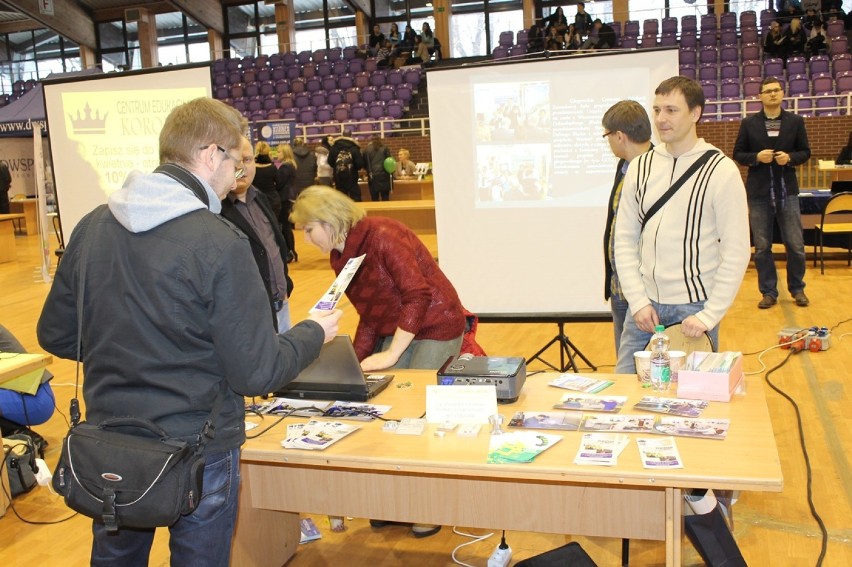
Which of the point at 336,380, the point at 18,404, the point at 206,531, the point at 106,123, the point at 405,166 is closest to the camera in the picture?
the point at 206,531

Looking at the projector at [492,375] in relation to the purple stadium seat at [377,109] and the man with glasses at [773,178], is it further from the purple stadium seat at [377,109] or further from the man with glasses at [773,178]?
the purple stadium seat at [377,109]

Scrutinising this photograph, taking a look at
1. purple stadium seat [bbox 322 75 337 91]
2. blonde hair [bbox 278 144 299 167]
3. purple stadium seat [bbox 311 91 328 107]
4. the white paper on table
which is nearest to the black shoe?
the white paper on table

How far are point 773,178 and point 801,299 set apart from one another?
925mm

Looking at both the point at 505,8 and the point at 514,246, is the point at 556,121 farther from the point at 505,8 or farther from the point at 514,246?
the point at 505,8

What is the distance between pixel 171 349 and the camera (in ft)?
5.22

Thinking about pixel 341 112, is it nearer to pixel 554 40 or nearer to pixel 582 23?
pixel 554 40

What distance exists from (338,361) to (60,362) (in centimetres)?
397

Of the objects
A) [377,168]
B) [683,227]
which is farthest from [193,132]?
[377,168]

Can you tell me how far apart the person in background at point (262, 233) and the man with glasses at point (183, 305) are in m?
1.50

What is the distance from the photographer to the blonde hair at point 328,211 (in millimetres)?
2840

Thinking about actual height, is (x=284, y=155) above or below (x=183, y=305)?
above

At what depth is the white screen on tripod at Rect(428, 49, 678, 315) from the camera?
475 cm

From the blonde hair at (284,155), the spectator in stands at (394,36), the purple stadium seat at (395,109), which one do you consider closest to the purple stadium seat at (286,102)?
the purple stadium seat at (395,109)

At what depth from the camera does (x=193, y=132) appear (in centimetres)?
162
